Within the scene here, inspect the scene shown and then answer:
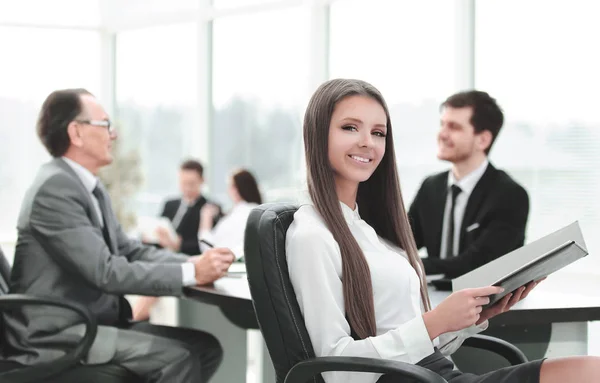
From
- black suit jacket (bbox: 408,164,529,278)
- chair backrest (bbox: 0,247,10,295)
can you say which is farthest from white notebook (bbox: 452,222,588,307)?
chair backrest (bbox: 0,247,10,295)

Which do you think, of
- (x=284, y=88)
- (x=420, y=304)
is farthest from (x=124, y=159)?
(x=420, y=304)

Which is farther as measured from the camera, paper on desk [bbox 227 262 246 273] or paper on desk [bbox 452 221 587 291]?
paper on desk [bbox 227 262 246 273]

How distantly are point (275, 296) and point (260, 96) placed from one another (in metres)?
5.48

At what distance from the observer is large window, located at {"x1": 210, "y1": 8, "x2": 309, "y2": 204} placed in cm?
681

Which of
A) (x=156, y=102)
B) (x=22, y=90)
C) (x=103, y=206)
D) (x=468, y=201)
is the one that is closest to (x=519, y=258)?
(x=468, y=201)

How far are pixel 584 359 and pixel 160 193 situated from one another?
6689 mm

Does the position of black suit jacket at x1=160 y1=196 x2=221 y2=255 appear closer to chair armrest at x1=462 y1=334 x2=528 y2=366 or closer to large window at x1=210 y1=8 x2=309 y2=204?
large window at x1=210 y1=8 x2=309 y2=204

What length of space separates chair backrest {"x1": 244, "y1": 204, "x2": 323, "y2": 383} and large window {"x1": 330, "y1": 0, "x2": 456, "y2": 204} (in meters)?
3.84

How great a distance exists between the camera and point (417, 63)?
5.62 metres

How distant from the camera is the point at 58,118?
2.95m

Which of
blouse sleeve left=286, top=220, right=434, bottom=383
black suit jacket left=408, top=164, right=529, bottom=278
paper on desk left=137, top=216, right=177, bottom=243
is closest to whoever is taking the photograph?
blouse sleeve left=286, top=220, right=434, bottom=383

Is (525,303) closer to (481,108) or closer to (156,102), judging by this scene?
(481,108)

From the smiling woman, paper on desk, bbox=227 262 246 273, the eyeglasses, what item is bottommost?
paper on desk, bbox=227 262 246 273

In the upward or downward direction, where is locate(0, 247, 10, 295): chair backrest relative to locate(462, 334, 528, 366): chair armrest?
upward
